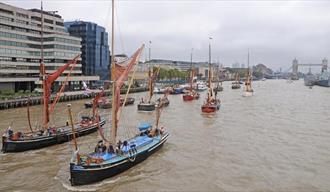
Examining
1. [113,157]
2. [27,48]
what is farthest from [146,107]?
[27,48]

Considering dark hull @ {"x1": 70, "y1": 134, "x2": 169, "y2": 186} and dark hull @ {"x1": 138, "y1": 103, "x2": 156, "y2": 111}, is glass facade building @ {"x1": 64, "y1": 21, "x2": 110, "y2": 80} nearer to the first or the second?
dark hull @ {"x1": 138, "y1": 103, "x2": 156, "y2": 111}

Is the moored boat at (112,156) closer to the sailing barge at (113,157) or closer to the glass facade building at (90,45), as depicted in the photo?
the sailing barge at (113,157)

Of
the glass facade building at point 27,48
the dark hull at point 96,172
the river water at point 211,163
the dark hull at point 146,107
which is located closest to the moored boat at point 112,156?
the dark hull at point 96,172

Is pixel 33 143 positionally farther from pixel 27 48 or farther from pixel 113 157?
pixel 27 48

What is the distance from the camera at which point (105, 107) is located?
296 ft

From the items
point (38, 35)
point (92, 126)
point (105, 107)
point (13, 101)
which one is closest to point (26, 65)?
point (38, 35)

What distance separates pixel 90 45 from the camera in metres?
181

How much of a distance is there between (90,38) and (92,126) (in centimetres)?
13194

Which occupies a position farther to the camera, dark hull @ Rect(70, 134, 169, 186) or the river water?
the river water

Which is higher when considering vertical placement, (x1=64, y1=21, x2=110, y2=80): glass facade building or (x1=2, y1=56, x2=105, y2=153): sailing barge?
(x1=64, y1=21, x2=110, y2=80): glass facade building

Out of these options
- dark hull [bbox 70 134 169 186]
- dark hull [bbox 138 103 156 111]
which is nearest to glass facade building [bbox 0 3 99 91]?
dark hull [bbox 138 103 156 111]

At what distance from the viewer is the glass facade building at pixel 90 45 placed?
587ft

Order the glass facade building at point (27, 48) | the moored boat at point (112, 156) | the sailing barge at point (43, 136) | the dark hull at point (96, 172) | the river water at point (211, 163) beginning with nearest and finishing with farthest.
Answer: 1. the dark hull at point (96, 172)
2. the moored boat at point (112, 156)
3. the river water at point (211, 163)
4. the sailing barge at point (43, 136)
5. the glass facade building at point (27, 48)

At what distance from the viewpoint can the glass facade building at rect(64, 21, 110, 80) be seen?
587 ft
